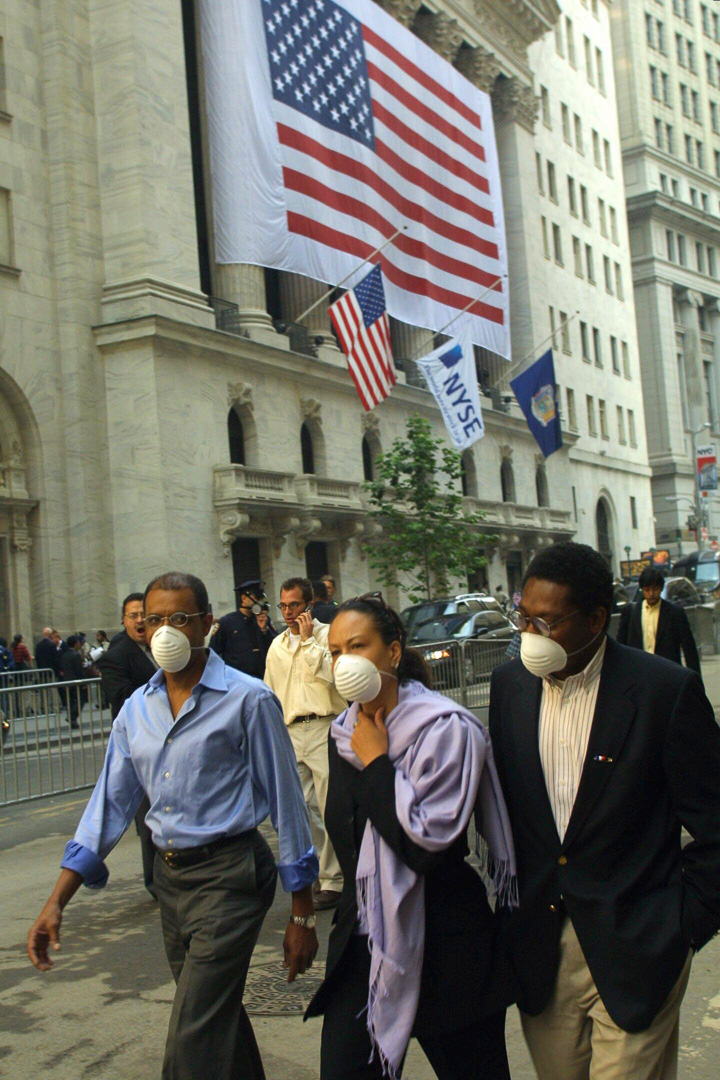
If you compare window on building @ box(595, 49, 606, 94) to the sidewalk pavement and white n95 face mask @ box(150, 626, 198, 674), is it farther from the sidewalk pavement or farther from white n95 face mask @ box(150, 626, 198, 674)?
white n95 face mask @ box(150, 626, 198, 674)

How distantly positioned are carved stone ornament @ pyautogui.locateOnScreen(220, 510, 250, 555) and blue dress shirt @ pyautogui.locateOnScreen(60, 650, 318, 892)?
24.3 meters

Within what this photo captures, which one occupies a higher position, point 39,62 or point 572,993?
point 39,62

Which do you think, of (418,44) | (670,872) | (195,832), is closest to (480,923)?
(670,872)

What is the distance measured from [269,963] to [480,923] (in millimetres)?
3356

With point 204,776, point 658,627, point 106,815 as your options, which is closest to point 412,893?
point 204,776

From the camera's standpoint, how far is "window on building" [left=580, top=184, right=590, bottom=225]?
60481 mm

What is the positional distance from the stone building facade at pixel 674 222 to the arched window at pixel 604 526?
45.0 ft

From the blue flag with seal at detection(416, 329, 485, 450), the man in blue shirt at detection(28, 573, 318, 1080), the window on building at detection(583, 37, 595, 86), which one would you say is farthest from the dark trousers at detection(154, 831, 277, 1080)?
the window on building at detection(583, 37, 595, 86)

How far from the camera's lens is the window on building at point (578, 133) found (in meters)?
60.6

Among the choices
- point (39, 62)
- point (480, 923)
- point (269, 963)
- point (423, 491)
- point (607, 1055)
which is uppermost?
point (39, 62)

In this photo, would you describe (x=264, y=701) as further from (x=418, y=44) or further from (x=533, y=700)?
(x=418, y=44)

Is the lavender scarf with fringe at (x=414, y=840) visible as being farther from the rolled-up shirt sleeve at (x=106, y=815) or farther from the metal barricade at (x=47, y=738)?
the metal barricade at (x=47, y=738)

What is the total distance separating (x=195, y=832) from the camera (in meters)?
3.77

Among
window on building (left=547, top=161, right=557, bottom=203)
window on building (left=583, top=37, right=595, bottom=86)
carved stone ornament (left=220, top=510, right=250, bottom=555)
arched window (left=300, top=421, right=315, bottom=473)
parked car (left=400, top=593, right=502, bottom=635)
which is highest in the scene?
window on building (left=583, top=37, right=595, bottom=86)
